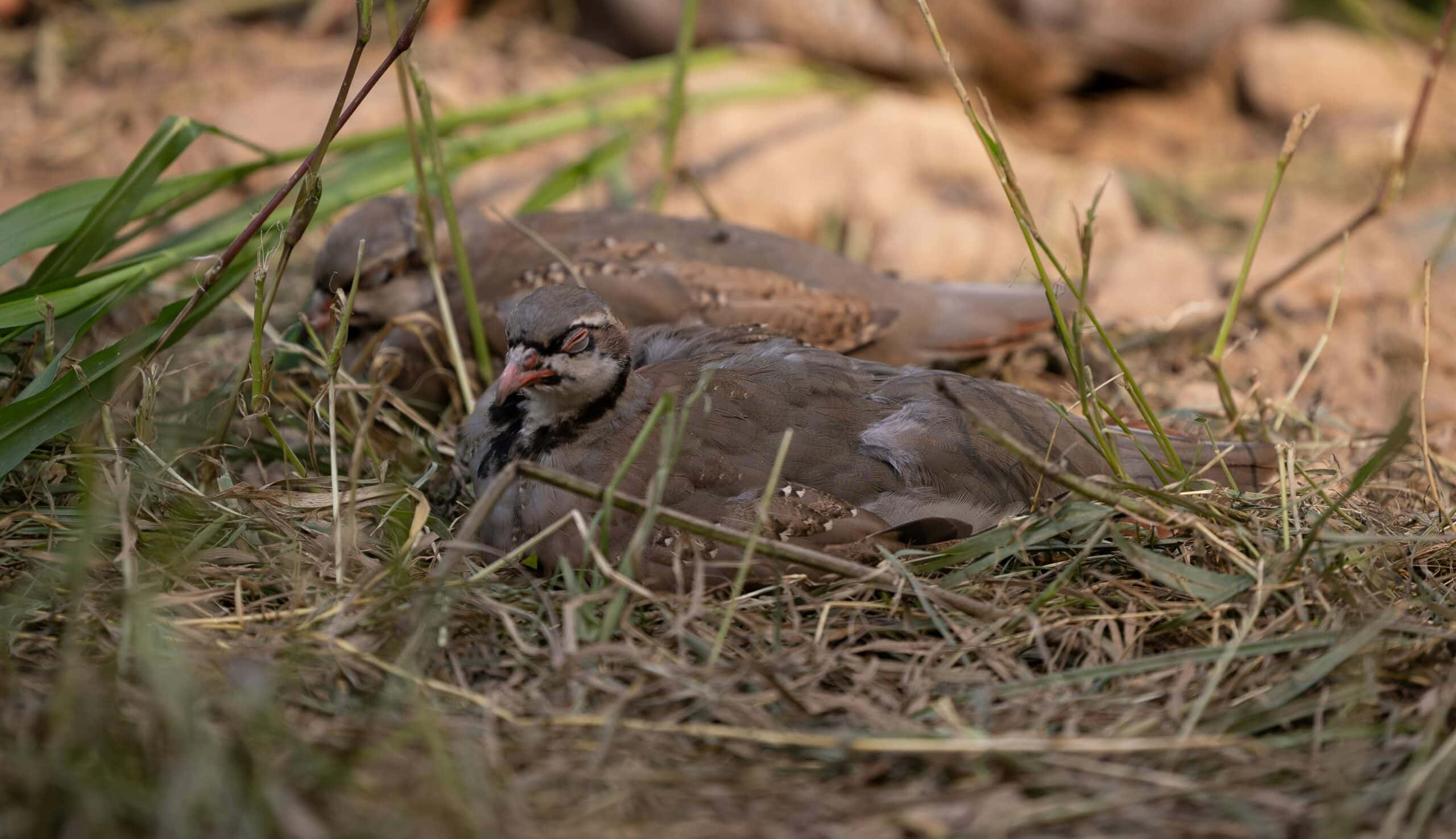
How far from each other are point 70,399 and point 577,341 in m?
1.28

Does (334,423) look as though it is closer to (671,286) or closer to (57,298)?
(57,298)

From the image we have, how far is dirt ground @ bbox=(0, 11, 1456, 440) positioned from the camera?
194 inches

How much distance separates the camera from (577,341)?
3.01 metres

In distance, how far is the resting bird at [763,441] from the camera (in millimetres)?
2904

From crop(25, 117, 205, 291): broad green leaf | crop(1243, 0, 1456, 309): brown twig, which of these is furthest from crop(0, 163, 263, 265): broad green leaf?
crop(1243, 0, 1456, 309): brown twig

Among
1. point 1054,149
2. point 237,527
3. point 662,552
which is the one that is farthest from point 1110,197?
point 237,527

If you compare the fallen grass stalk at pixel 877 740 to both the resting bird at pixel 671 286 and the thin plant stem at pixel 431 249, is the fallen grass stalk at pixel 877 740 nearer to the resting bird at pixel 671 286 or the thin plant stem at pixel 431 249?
the thin plant stem at pixel 431 249

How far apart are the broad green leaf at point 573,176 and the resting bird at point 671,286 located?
483 millimetres

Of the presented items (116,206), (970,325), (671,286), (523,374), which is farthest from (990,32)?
(116,206)

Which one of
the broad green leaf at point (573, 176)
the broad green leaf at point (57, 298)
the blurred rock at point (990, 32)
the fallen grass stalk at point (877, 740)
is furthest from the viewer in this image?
the blurred rock at point (990, 32)

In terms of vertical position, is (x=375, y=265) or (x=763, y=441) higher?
(x=375, y=265)

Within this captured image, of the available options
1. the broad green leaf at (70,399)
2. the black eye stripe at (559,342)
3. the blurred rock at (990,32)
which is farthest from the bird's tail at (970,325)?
the blurred rock at (990,32)

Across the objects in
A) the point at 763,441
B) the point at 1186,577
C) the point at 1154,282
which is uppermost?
the point at 763,441

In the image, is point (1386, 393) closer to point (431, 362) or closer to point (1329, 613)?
point (1329, 613)
